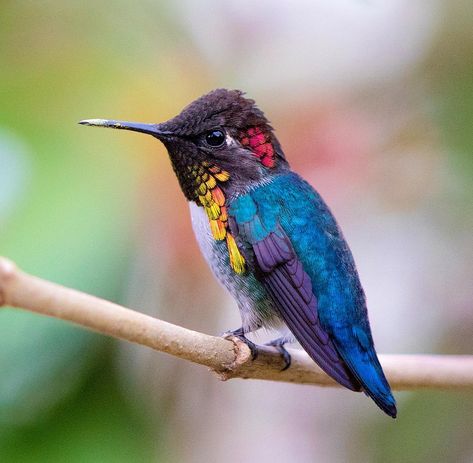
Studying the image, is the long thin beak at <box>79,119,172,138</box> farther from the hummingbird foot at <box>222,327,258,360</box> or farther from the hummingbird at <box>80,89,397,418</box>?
the hummingbird foot at <box>222,327,258,360</box>

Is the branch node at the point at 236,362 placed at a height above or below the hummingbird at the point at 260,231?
below

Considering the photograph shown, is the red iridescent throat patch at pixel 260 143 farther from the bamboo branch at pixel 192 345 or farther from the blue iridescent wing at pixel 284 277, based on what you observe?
the bamboo branch at pixel 192 345

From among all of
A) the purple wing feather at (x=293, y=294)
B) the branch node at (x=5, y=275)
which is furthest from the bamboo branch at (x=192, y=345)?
the purple wing feather at (x=293, y=294)

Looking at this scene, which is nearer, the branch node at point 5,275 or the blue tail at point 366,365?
the branch node at point 5,275

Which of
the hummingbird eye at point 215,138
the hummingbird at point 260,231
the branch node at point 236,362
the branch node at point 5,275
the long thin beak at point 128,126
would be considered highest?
the hummingbird eye at point 215,138

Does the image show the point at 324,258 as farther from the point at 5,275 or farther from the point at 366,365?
the point at 5,275

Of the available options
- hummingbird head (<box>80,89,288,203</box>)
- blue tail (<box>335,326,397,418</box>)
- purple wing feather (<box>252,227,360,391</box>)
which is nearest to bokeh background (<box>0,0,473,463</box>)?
hummingbird head (<box>80,89,288,203</box>)

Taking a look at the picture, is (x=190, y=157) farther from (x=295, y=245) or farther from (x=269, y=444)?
(x=269, y=444)
